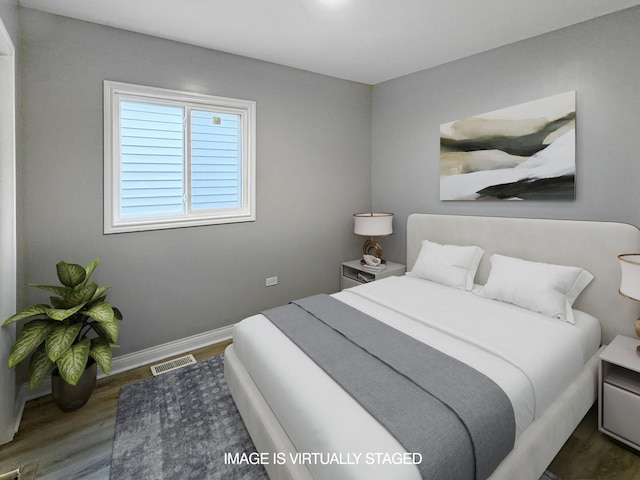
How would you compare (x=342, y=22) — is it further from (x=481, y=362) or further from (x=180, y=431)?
(x=180, y=431)

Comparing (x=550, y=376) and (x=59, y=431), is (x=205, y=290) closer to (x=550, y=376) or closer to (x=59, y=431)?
(x=59, y=431)

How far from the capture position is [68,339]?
193 cm

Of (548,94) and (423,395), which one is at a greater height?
(548,94)

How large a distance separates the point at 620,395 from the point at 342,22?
295 cm

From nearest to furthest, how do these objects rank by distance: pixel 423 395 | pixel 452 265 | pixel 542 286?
pixel 423 395, pixel 542 286, pixel 452 265

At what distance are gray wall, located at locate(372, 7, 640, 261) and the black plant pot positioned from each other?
311 cm

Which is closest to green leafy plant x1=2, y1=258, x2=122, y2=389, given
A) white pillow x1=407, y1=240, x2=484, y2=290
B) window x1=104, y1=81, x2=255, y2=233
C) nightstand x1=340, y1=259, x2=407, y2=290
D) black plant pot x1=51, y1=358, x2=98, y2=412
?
black plant pot x1=51, y1=358, x2=98, y2=412

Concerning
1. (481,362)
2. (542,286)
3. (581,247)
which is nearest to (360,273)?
(542,286)

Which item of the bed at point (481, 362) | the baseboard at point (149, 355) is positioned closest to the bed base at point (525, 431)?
the bed at point (481, 362)

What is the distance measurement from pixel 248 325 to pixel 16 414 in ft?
5.08

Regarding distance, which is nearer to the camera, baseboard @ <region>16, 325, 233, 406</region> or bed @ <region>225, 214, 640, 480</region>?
bed @ <region>225, 214, 640, 480</region>

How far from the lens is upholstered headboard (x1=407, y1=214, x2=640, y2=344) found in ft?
7.23

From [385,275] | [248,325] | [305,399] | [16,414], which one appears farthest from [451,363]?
[16,414]

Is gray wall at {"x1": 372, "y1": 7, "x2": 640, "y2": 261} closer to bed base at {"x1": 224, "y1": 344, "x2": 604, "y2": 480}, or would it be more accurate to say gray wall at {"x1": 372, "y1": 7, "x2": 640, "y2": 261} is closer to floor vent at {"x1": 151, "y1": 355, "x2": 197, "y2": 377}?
bed base at {"x1": 224, "y1": 344, "x2": 604, "y2": 480}
